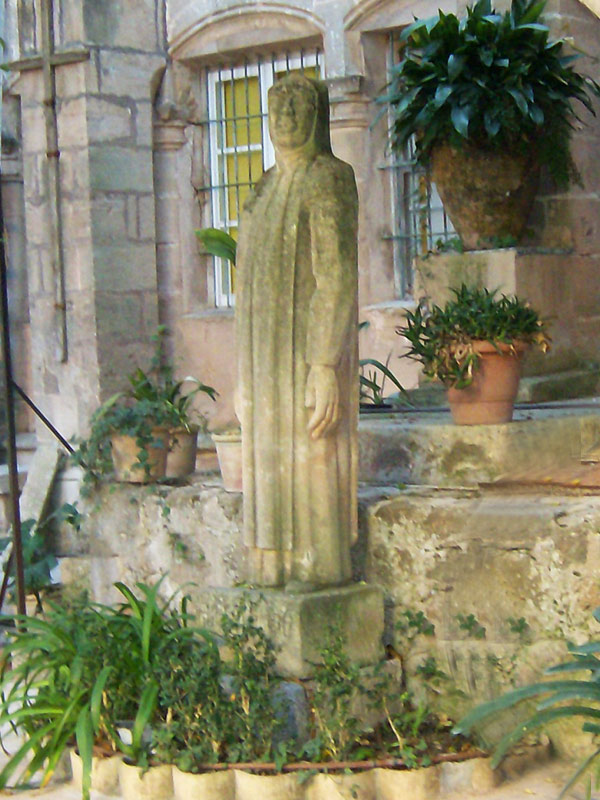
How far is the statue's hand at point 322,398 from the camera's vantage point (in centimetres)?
499

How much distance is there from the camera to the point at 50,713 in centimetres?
525

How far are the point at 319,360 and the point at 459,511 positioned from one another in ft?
2.92

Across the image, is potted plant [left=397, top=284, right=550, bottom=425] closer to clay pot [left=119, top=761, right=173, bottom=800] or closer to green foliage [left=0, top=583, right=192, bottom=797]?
green foliage [left=0, top=583, right=192, bottom=797]

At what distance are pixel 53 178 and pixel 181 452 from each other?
8.68ft

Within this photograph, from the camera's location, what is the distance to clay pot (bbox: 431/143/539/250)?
265 inches

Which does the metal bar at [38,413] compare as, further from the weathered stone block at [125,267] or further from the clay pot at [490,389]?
the clay pot at [490,389]

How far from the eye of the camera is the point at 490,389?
5.53 m

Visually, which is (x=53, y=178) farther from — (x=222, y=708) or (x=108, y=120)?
(x=222, y=708)

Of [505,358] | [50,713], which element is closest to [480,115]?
[505,358]

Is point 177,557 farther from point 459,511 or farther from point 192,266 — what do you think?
point 192,266

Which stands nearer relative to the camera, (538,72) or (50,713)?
(50,713)

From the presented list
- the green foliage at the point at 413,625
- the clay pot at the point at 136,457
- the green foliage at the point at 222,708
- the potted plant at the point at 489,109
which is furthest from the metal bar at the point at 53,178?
the green foliage at the point at 222,708

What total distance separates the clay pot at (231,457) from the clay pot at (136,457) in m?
0.69

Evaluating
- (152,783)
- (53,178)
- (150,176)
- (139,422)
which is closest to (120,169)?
(150,176)
